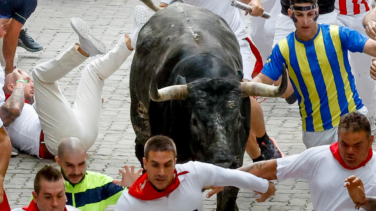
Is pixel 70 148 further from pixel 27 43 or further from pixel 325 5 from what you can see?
pixel 27 43

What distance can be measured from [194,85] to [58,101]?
265cm

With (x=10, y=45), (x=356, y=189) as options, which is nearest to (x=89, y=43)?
(x=10, y=45)

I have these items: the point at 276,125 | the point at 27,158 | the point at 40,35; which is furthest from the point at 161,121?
the point at 40,35

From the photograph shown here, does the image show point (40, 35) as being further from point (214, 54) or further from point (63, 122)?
point (214, 54)

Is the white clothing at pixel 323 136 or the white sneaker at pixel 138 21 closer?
the white clothing at pixel 323 136

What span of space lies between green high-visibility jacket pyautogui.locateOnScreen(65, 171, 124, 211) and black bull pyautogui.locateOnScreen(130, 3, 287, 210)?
81 centimetres

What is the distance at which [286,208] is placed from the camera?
7.86 m

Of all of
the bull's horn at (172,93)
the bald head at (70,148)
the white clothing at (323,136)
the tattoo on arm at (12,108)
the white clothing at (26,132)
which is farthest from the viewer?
the white clothing at (26,132)

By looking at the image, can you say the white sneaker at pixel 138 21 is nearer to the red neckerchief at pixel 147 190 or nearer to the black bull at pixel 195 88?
the black bull at pixel 195 88

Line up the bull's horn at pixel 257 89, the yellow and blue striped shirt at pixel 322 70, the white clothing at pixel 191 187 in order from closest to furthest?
1. the white clothing at pixel 191 187
2. the bull's horn at pixel 257 89
3. the yellow and blue striped shirt at pixel 322 70

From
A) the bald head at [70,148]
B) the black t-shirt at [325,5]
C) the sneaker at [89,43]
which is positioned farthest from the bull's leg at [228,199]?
the black t-shirt at [325,5]

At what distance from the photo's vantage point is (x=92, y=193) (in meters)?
6.20

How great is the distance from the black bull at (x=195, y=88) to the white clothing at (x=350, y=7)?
2.12 metres

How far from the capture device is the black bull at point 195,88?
6543 millimetres
